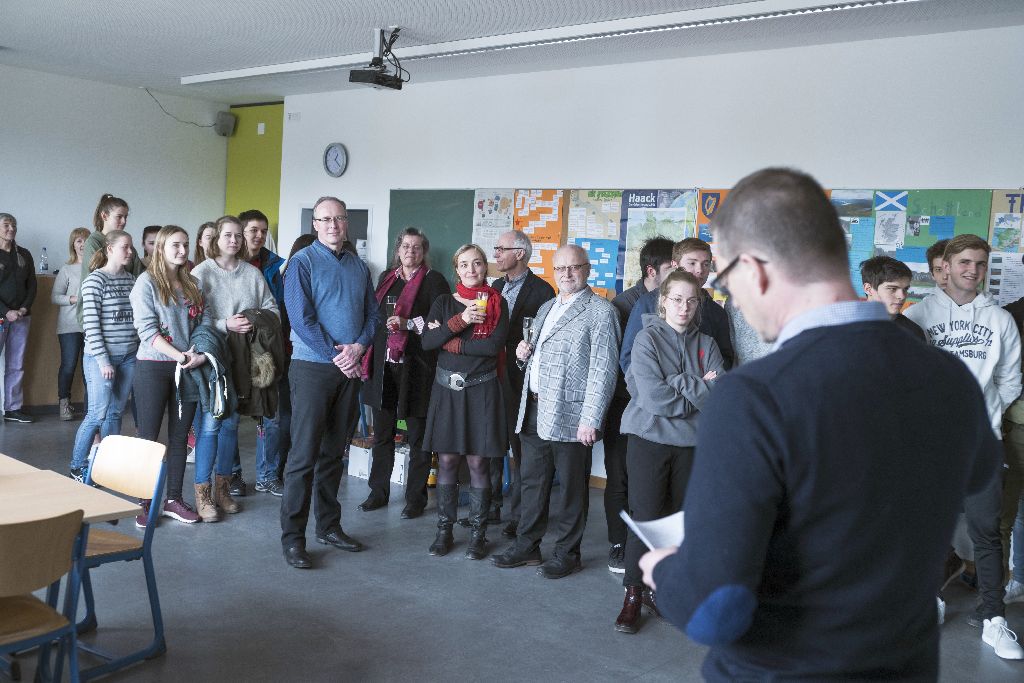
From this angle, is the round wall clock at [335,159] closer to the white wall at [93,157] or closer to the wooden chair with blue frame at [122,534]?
the white wall at [93,157]

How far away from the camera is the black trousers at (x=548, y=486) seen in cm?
425

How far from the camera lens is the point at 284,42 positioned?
6.45 metres

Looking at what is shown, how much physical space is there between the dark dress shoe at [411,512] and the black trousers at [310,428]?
36.3 inches

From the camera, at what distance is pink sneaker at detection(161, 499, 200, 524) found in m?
4.77

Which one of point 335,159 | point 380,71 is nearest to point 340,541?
point 380,71

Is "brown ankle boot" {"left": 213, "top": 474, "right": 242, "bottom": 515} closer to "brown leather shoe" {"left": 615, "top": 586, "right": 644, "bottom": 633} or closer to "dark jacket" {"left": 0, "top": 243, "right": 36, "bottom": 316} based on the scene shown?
"brown leather shoe" {"left": 615, "top": 586, "right": 644, "bottom": 633}

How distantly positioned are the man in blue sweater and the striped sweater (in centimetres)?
146

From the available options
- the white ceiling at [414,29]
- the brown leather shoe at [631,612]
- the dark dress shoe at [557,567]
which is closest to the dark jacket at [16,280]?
the white ceiling at [414,29]

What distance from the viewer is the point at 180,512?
478cm

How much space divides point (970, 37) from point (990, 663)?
339cm

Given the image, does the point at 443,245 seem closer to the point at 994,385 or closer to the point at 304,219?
the point at 304,219

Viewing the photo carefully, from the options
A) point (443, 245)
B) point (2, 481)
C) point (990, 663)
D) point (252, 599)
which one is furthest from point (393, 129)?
point (990, 663)

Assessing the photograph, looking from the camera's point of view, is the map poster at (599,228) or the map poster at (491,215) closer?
the map poster at (599,228)

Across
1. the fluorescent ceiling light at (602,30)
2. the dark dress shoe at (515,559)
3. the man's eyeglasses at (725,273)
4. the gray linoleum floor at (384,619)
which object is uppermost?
the fluorescent ceiling light at (602,30)
